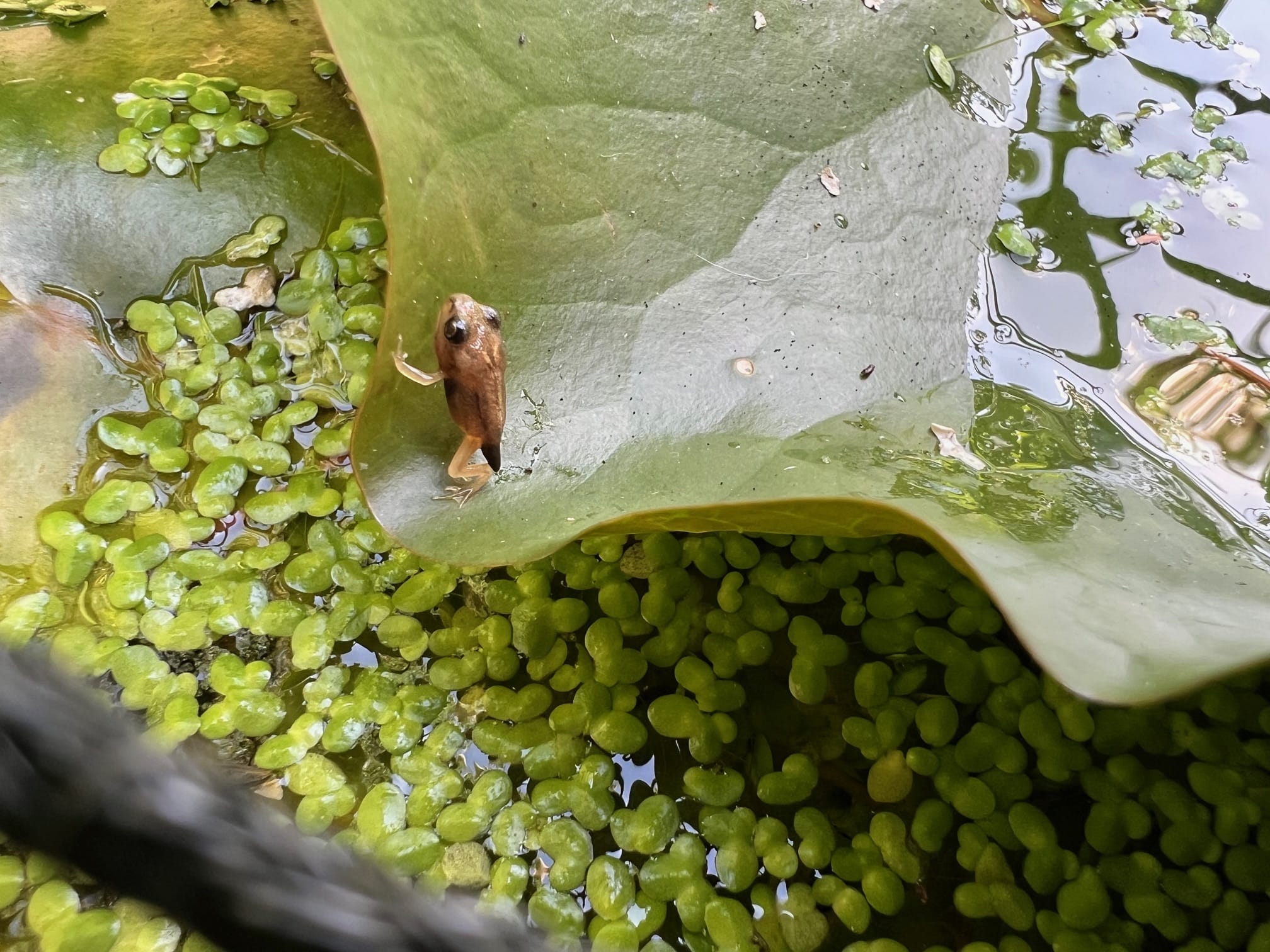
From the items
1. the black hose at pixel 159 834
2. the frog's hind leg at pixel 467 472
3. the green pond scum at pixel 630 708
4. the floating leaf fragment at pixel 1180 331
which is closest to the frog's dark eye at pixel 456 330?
the frog's hind leg at pixel 467 472

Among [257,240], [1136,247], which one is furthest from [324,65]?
[1136,247]

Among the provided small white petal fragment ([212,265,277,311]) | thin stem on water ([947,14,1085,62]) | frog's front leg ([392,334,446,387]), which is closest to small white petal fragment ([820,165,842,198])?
thin stem on water ([947,14,1085,62])

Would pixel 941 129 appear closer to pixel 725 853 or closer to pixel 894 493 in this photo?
pixel 894 493

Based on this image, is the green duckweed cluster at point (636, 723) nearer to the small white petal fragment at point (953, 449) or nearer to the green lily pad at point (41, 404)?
the green lily pad at point (41, 404)

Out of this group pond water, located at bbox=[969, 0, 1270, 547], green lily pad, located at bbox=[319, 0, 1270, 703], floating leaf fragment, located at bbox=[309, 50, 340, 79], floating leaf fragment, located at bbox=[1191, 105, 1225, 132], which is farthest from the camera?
floating leaf fragment, located at bbox=[309, 50, 340, 79]

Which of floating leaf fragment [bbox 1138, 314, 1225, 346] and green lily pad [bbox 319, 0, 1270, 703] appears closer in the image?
green lily pad [bbox 319, 0, 1270, 703]

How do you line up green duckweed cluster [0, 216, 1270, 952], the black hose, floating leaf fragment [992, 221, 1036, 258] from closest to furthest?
the black hose, green duckweed cluster [0, 216, 1270, 952], floating leaf fragment [992, 221, 1036, 258]

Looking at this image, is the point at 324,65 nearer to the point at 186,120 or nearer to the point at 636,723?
the point at 186,120

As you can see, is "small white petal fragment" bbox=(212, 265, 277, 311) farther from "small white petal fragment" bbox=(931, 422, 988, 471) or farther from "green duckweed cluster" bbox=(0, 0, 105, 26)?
"small white petal fragment" bbox=(931, 422, 988, 471)
